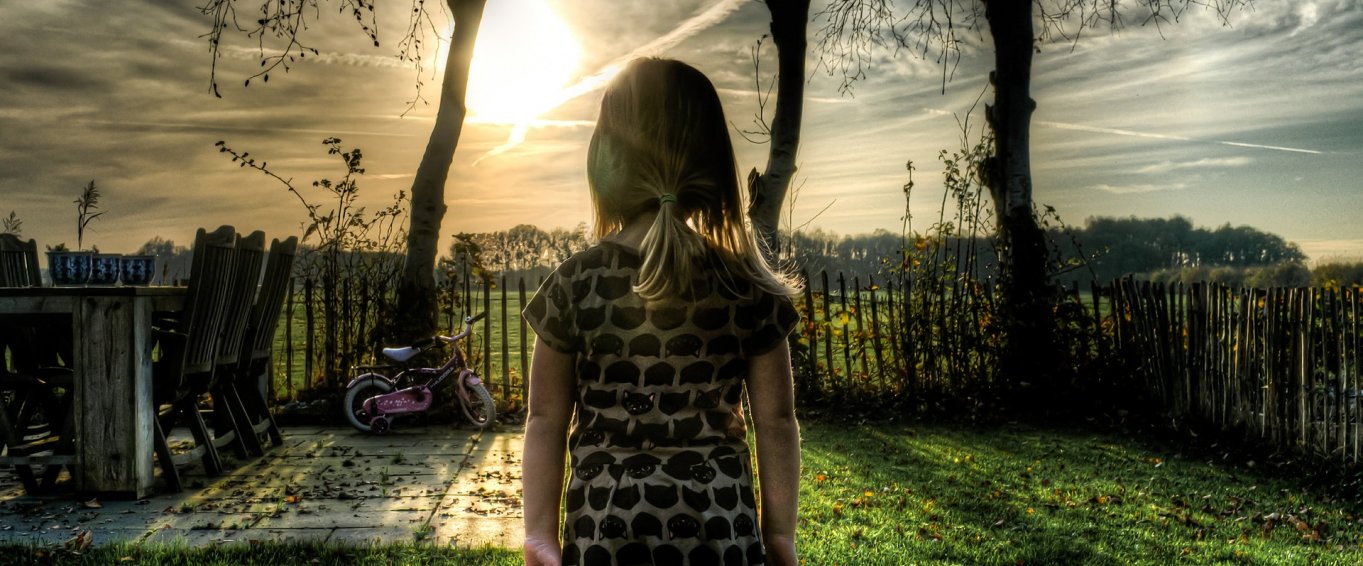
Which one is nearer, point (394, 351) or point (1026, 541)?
point (1026, 541)

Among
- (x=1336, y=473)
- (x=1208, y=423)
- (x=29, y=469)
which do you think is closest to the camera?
(x=29, y=469)

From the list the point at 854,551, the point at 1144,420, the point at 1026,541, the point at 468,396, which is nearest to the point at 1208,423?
the point at 1144,420

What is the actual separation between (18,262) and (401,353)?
2765mm

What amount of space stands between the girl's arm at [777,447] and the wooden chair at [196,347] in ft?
14.1

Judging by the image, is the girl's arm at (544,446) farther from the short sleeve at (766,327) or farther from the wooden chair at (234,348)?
the wooden chair at (234,348)

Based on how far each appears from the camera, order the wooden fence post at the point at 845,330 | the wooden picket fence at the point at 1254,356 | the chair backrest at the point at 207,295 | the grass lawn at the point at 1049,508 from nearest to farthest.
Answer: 1. the grass lawn at the point at 1049,508
2. the chair backrest at the point at 207,295
3. the wooden picket fence at the point at 1254,356
4. the wooden fence post at the point at 845,330

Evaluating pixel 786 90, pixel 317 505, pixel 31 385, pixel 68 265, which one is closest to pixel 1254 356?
pixel 786 90

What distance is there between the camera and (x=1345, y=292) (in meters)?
6.01

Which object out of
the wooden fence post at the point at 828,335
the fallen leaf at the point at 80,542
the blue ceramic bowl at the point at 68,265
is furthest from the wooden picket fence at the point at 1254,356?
the blue ceramic bowl at the point at 68,265

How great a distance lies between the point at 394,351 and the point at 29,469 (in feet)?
8.80

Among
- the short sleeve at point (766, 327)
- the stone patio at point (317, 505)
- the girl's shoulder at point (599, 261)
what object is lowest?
the stone patio at point (317, 505)

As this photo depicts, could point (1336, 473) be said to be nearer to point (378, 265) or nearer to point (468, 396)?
point (468, 396)

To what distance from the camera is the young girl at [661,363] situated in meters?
1.63

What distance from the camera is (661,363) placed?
1651mm
